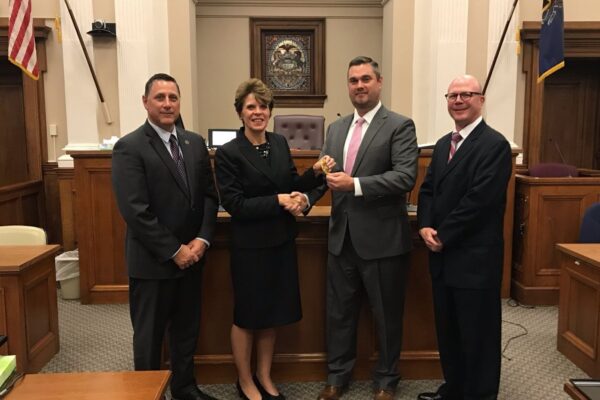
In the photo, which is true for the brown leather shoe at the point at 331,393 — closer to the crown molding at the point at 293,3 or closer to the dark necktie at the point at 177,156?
the dark necktie at the point at 177,156

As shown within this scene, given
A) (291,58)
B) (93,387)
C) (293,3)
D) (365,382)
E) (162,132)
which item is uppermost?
(293,3)

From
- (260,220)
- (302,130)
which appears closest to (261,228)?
(260,220)

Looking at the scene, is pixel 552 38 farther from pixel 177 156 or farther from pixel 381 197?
pixel 177 156

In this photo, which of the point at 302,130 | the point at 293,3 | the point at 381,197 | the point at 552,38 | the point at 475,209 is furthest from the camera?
the point at 293,3

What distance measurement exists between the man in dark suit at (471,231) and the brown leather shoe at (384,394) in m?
0.37

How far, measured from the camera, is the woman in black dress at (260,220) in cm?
236

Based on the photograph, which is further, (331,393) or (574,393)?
(331,393)

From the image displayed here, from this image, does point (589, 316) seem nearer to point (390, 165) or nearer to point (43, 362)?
point (390, 165)

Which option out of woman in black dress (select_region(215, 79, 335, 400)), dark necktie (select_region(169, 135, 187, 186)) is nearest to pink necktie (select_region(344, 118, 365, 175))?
woman in black dress (select_region(215, 79, 335, 400))

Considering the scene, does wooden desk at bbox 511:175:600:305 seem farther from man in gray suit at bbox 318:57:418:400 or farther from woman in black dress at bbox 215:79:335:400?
woman in black dress at bbox 215:79:335:400

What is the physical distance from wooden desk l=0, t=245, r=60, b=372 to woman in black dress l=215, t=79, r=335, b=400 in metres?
1.28

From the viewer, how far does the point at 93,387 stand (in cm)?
153

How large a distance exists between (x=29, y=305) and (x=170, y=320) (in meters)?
1.02

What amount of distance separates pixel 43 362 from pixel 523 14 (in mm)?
5433
